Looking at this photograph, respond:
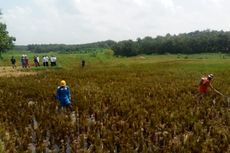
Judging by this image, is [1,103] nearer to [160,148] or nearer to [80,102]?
[80,102]

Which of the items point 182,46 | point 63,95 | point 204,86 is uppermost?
point 63,95

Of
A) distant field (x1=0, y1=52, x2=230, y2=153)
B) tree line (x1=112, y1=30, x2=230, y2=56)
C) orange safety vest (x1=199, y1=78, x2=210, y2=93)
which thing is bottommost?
tree line (x1=112, y1=30, x2=230, y2=56)

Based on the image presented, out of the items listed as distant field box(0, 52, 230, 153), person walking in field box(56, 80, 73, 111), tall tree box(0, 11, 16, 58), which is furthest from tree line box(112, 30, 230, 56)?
person walking in field box(56, 80, 73, 111)

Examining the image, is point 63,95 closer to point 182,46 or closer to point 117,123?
point 117,123

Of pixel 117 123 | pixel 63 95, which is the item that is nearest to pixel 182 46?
pixel 63 95

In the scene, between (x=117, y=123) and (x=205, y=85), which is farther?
(x=205, y=85)

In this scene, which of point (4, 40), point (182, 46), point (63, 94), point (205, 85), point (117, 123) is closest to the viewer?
point (117, 123)

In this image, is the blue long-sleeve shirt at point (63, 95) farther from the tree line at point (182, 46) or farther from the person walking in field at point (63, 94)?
the tree line at point (182, 46)

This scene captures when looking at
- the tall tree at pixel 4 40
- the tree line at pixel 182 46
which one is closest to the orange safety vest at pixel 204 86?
the tall tree at pixel 4 40

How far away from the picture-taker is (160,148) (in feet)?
34.6

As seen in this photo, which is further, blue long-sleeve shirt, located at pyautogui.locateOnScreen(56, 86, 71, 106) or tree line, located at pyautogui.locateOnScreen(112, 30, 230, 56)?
tree line, located at pyautogui.locateOnScreen(112, 30, 230, 56)

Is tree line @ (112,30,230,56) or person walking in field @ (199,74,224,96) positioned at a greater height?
person walking in field @ (199,74,224,96)

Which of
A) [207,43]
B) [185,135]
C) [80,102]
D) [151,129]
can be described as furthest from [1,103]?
[207,43]

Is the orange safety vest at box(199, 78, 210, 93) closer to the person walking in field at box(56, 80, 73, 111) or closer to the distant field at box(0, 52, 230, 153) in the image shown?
the distant field at box(0, 52, 230, 153)
